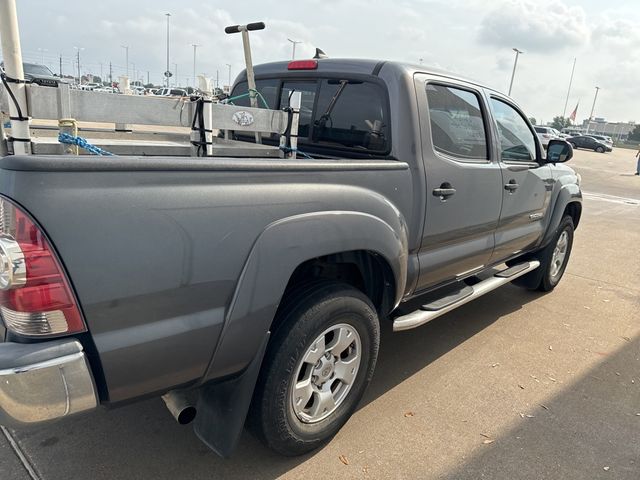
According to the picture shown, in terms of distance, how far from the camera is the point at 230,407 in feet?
7.16

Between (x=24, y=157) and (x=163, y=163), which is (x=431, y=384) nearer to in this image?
(x=163, y=163)

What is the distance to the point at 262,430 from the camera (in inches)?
90.6

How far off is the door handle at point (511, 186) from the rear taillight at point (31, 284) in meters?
3.13

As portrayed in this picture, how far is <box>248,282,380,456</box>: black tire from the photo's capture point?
2.24 meters

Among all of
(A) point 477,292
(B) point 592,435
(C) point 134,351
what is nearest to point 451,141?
(A) point 477,292

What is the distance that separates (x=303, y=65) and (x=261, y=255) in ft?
6.43

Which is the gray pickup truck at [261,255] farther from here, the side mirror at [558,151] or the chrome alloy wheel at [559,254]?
the chrome alloy wheel at [559,254]

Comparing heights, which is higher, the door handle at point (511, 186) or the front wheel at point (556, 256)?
the door handle at point (511, 186)

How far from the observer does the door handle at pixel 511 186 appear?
3.79m

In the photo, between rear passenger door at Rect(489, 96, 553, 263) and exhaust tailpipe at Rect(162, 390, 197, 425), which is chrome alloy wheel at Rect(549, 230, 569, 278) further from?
exhaust tailpipe at Rect(162, 390, 197, 425)

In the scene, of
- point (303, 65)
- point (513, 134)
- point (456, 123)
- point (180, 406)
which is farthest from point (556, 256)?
point (180, 406)

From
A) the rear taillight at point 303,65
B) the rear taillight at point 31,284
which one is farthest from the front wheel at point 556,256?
the rear taillight at point 31,284

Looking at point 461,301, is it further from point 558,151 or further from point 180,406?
point 180,406

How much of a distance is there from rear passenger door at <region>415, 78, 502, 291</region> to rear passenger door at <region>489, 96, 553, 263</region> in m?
0.18
